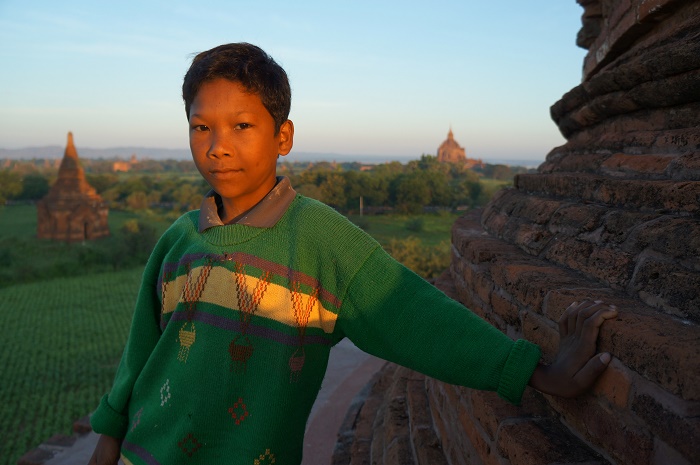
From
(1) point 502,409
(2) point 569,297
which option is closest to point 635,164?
(2) point 569,297

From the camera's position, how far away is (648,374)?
94 centimetres

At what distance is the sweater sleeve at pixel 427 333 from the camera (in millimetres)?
1066

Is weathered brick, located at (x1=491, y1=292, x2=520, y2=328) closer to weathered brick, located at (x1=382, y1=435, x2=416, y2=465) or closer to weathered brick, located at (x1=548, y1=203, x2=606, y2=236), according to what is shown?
weathered brick, located at (x1=548, y1=203, x2=606, y2=236)

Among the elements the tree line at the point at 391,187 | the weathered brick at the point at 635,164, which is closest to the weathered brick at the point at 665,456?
the weathered brick at the point at 635,164

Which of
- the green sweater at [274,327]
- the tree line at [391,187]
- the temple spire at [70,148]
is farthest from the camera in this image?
the temple spire at [70,148]

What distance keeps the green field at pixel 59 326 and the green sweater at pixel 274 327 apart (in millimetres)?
7857

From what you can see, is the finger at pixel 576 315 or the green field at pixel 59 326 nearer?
the finger at pixel 576 315

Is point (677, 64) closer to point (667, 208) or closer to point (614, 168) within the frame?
point (614, 168)

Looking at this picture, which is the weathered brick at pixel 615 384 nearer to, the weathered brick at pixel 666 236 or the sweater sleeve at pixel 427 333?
the sweater sleeve at pixel 427 333

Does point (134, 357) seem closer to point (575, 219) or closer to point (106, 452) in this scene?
point (106, 452)

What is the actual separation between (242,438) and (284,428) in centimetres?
10

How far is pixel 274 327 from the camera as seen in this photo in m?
1.25

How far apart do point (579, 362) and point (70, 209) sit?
31.6 metres

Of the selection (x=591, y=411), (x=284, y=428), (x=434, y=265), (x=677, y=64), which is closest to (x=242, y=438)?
(x=284, y=428)
